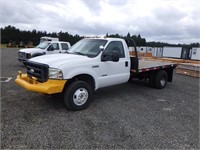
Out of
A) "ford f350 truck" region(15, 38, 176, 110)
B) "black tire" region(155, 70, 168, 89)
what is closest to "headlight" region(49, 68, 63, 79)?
"ford f350 truck" region(15, 38, 176, 110)

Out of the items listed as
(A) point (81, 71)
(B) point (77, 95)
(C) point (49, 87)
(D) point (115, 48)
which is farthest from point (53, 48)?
(C) point (49, 87)

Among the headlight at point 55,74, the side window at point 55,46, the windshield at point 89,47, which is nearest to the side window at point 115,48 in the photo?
the windshield at point 89,47

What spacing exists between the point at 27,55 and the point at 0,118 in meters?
8.77

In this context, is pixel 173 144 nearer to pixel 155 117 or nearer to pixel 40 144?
pixel 155 117

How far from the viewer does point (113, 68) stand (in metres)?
5.45

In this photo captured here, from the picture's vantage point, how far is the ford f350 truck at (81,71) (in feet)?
14.1

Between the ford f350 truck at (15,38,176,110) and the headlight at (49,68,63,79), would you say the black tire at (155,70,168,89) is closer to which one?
the ford f350 truck at (15,38,176,110)

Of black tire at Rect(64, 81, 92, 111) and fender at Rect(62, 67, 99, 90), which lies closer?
fender at Rect(62, 67, 99, 90)

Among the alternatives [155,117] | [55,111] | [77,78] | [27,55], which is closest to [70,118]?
[55,111]

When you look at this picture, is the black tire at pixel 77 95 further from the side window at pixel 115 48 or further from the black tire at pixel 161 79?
the black tire at pixel 161 79

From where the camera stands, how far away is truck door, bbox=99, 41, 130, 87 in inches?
205

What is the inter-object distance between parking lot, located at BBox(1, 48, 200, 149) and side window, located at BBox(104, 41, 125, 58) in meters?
1.47

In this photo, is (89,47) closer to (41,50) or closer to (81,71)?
(81,71)

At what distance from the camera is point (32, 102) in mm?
5188
